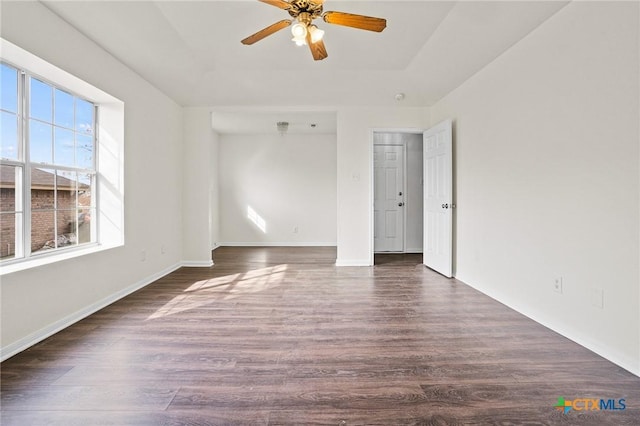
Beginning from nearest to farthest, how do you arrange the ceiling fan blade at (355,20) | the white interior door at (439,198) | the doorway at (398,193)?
1. the ceiling fan blade at (355,20)
2. the white interior door at (439,198)
3. the doorway at (398,193)

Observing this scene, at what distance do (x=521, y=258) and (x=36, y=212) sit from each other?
13.9 ft

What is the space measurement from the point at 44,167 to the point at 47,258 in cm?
76

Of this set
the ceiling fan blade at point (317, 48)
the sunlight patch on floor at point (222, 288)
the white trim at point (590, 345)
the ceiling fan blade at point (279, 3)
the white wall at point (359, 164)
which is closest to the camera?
the white trim at point (590, 345)

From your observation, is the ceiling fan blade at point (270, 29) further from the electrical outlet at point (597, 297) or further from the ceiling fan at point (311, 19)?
the electrical outlet at point (597, 297)

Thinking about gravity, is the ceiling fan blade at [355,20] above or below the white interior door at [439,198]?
above

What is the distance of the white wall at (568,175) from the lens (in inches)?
73.4

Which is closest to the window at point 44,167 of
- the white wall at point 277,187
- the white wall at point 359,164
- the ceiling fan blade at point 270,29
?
the ceiling fan blade at point 270,29

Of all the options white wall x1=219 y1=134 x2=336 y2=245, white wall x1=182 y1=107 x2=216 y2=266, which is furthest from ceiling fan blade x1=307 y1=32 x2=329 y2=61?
white wall x1=219 y1=134 x2=336 y2=245

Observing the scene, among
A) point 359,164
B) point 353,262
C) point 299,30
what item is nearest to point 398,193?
point 359,164

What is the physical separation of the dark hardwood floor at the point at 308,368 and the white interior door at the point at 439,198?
1159mm

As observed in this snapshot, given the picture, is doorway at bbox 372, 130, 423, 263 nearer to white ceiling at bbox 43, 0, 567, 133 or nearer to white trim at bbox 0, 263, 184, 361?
white ceiling at bbox 43, 0, 567, 133

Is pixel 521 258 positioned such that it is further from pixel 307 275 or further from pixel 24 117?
pixel 24 117

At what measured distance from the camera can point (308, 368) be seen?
1851 millimetres

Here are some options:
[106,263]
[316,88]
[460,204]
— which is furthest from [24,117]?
[460,204]
